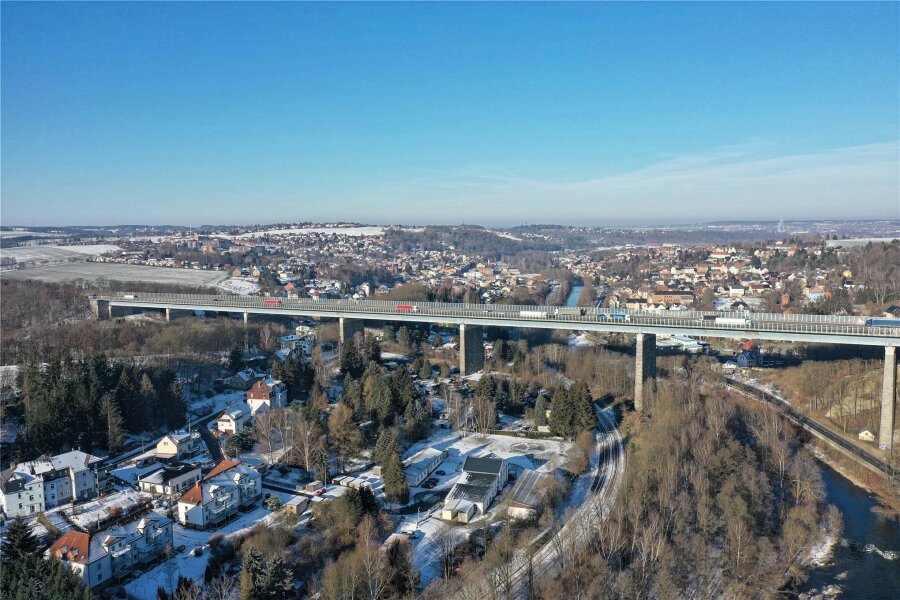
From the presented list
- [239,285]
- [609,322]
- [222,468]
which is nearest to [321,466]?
[222,468]

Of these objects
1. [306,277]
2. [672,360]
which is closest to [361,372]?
[672,360]

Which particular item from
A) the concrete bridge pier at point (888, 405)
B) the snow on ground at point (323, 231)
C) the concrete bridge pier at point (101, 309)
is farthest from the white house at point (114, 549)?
the snow on ground at point (323, 231)

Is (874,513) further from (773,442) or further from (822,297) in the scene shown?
(822,297)

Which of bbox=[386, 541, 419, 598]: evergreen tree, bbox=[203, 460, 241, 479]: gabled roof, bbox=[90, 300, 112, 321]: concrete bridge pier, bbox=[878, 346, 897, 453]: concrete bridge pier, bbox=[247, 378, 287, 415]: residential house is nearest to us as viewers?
bbox=[386, 541, 419, 598]: evergreen tree

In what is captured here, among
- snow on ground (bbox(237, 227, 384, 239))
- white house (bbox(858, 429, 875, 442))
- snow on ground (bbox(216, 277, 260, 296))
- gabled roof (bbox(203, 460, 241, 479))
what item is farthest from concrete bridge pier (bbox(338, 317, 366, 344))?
snow on ground (bbox(237, 227, 384, 239))

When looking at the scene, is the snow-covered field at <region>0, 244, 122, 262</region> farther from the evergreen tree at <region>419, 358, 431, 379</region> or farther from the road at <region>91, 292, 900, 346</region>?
the evergreen tree at <region>419, 358, 431, 379</region>

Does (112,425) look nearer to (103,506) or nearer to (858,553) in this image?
(103,506)
